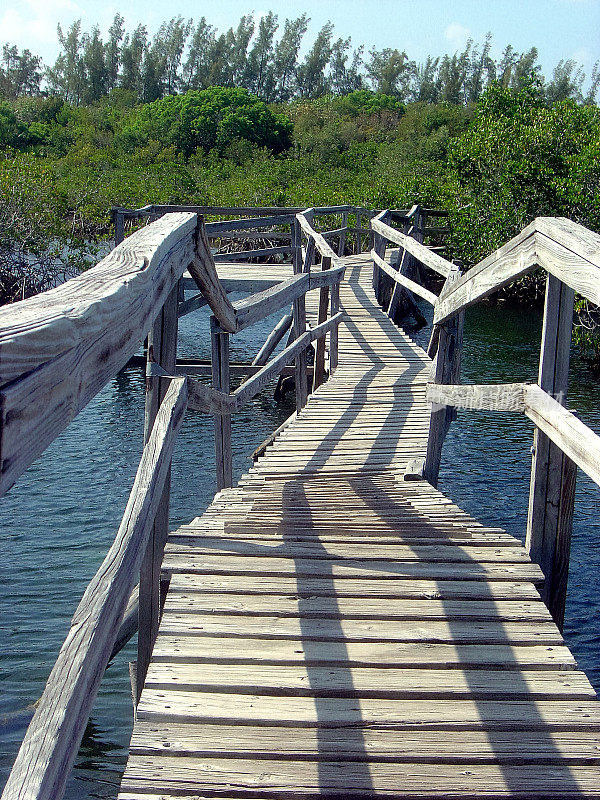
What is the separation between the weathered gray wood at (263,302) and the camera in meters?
4.57

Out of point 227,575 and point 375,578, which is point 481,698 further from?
point 227,575

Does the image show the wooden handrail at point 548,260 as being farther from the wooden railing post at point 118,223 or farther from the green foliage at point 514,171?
the green foliage at point 514,171

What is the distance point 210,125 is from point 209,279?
47409mm

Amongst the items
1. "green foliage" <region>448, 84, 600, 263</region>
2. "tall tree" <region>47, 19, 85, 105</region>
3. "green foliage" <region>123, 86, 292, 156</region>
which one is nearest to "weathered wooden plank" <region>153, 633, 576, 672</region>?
"green foliage" <region>448, 84, 600, 263</region>

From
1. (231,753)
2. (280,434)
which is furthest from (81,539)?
(231,753)

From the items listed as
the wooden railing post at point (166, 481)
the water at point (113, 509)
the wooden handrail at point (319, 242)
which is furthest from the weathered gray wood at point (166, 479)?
the wooden handrail at point (319, 242)

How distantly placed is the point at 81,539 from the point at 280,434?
238 centimetres

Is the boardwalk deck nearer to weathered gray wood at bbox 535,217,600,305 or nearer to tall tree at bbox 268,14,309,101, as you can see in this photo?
weathered gray wood at bbox 535,217,600,305

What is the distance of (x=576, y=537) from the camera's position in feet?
25.2

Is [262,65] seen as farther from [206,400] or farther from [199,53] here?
[206,400]

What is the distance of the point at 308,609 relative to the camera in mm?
2816

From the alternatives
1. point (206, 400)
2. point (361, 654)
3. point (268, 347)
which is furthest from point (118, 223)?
point (361, 654)

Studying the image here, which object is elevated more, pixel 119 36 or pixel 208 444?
pixel 119 36

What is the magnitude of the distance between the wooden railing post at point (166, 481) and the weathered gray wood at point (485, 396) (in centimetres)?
125
